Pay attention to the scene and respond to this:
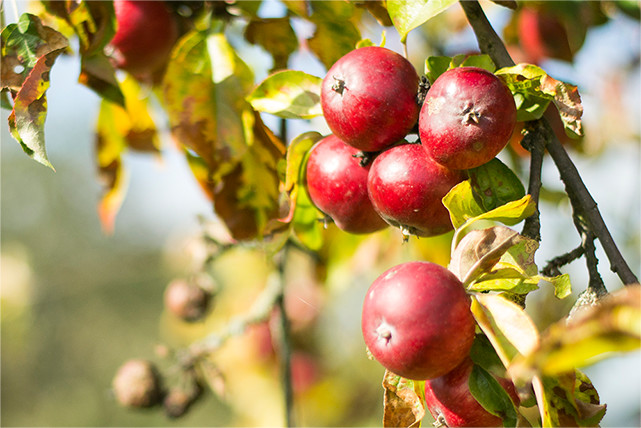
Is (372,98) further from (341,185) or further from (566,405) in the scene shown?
(566,405)

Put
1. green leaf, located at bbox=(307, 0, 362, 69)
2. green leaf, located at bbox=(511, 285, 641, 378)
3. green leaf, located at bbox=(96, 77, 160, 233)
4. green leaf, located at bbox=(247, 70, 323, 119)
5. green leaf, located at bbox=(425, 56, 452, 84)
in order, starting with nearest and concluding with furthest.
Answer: green leaf, located at bbox=(511, 285, 641, 378) → green leaf, located at bbox=(425, 56, 452, 84) → green leaf, located at bbox=(247, 70, 323, 119) → green leaf, located at bbox=(307, 0, 362, 69) → green leaf, located at bbox=(96, 77, 160, 233)

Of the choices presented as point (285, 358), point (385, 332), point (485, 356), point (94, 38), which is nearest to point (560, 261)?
point (485, 356)

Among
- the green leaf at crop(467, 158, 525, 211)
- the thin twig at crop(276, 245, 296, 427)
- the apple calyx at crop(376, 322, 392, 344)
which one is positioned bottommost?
the thin twig at crop(276, 245, 296, 427)

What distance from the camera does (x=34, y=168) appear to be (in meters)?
11.0

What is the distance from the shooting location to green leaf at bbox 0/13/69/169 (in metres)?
0.85

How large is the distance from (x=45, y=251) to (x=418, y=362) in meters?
11.0

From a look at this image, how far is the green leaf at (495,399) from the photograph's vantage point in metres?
0.75

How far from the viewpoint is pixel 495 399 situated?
0.76m

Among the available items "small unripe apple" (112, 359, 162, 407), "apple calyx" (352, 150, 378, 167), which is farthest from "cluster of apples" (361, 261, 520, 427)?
"small unripe apple" (112, 359, 162, 407)

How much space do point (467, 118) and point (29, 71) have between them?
623 mm

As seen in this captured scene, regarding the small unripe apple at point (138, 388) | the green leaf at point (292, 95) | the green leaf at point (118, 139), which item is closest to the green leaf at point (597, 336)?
the green leaf at point (292, 95)

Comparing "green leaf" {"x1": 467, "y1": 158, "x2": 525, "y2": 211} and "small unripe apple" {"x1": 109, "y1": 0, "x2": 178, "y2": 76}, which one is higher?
"small unripe apple" {"x1": 109, "y1": 0, "x2": 178, "y2": 76}

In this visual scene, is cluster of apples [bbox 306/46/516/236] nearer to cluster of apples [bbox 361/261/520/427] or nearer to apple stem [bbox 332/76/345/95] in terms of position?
apple stem [bbox 332/76/345/95]

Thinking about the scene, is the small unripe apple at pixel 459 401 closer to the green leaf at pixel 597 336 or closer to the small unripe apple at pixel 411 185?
the small unripe apple at pixel 411 185
